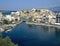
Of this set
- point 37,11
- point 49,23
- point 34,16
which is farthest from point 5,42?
point 37,11

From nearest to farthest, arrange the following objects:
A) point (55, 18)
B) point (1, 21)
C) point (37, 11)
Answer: point (1, 21)
point (55, 18)
point (37, 11)

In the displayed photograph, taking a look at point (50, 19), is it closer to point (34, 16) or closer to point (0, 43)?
point (34, 16)

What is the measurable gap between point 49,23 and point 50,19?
4.49ft

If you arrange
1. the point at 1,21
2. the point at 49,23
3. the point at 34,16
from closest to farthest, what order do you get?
the point at 1,21 → the point at 49,23 → the point at 34,16

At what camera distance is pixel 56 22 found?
28.3m

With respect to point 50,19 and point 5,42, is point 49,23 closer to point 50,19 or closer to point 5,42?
point 50,19

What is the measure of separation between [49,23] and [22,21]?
5.14m

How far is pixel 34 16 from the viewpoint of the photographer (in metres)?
32.2

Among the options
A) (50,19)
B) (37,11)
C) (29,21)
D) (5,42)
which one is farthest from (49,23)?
(5,42)

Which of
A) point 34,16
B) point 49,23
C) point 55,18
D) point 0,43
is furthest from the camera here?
point 34,16

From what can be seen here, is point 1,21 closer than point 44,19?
Yes

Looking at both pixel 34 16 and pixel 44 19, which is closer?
pixel 44 19

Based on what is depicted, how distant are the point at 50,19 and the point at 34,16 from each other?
4.25 m

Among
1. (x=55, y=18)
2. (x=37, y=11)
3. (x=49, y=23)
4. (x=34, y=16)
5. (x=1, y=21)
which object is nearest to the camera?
(x=1, y=21)
